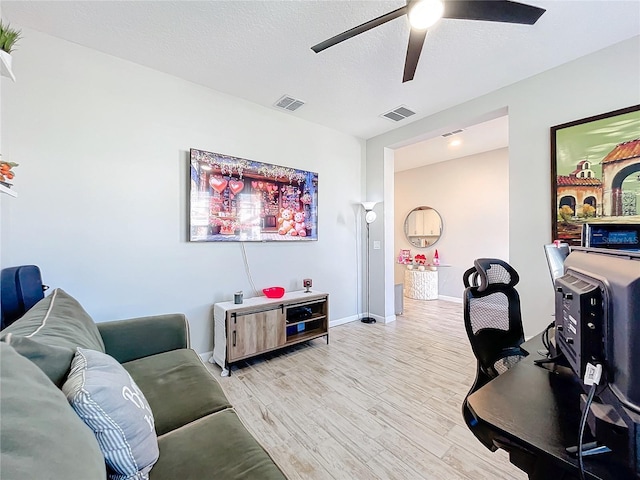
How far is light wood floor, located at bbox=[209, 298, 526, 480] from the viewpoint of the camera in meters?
1.44

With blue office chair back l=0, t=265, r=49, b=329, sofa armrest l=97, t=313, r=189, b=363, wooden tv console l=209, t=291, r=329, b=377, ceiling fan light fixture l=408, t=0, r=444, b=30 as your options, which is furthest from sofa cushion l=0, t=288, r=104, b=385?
ceiling fan light fixture l=408, t=0, r=444, b=30

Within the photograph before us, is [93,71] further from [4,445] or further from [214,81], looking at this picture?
[4,445]

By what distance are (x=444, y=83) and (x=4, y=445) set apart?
11.4ft

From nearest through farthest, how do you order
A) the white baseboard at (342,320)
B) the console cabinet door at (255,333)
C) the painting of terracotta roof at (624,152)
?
the painting of terracotta roof at (624,152) < the console cabinet door at (255,333) < the white baseboard at (342,320)

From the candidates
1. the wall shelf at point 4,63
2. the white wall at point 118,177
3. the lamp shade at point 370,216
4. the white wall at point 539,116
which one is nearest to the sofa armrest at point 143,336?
the white wall at point 118,177

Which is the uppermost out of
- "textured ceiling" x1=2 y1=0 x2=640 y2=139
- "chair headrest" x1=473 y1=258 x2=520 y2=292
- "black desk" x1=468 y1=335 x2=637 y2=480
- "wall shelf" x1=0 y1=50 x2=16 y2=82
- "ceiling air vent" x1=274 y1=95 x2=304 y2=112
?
"ceiling air vent" x1=274 y1=95 x2=304 y2=112

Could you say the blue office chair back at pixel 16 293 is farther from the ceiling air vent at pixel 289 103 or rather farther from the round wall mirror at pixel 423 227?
the round wall mirror at pixel 423 227

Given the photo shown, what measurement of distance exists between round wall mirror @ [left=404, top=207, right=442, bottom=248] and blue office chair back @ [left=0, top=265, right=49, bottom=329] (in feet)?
19.6

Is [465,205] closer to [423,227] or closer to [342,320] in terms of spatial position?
[423,227]

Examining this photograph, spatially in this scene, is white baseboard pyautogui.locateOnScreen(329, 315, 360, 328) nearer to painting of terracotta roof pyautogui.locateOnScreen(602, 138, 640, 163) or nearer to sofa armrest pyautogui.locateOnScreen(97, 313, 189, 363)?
sofa armrest pyautogui.locateOnScreen(97, 313, 189, 363)

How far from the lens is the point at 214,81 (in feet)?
8.66

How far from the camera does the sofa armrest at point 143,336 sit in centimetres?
168

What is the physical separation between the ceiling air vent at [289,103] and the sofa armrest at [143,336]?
2.48 metres

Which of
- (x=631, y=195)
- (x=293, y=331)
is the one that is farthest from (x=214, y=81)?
(x=631, y=195)
